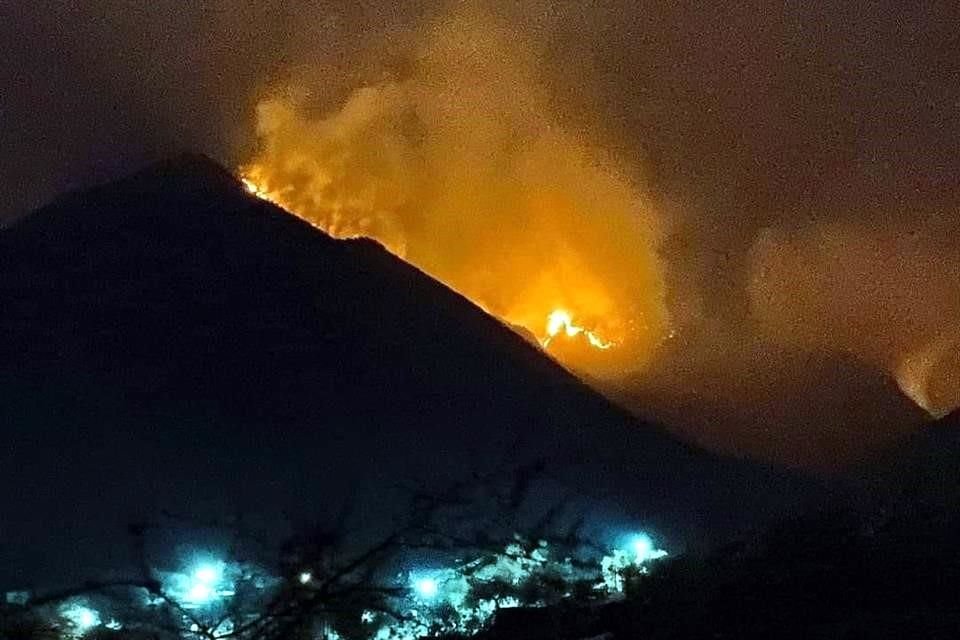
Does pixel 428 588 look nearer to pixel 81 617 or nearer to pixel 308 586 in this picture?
pixel 81 617

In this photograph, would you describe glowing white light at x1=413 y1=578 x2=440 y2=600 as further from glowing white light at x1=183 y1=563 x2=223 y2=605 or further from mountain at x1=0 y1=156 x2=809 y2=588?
mountain at x1=0 y1=156 x2=809 y2=588

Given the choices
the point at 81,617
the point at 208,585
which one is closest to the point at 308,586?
the point at 81,617

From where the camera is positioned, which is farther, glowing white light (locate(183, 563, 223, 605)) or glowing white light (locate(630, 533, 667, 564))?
glowing white light (locate(630, 533, 667, 564))

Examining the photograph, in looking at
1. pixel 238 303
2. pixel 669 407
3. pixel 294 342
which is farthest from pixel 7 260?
pixel 669 407

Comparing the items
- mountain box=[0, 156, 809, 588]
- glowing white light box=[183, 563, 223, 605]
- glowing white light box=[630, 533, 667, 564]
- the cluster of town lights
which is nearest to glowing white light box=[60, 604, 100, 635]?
the cluster of town lights

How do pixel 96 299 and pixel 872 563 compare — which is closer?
pixel 872 563

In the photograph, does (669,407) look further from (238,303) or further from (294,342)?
(238,303)
